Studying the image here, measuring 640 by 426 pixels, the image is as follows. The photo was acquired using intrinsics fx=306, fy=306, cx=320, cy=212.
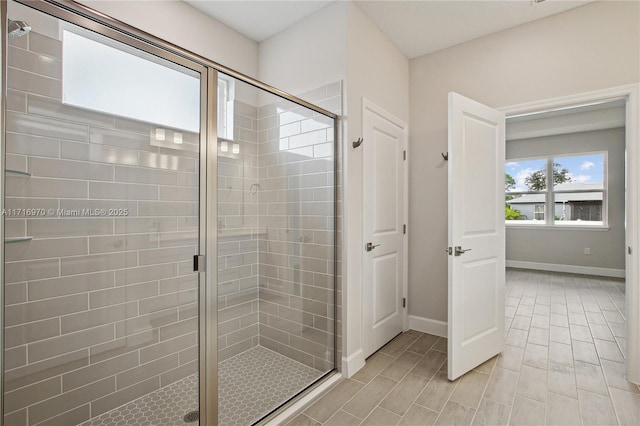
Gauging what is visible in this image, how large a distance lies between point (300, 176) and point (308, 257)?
62cm

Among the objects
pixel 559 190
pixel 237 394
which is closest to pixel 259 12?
pixel 237 394

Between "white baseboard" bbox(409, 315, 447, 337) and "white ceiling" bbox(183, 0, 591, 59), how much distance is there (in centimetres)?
271

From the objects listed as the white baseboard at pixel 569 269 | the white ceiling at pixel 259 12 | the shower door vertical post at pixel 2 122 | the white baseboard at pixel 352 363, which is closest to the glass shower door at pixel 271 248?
the white baseboard at pixel 352 363

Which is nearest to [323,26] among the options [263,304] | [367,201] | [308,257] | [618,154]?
[367,201]

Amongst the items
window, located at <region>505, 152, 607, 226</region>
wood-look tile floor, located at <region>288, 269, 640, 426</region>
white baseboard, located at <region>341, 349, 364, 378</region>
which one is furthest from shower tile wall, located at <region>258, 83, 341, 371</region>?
window, located at <region>505, 152, 607, 226</region>

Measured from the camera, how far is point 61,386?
4.78 feet

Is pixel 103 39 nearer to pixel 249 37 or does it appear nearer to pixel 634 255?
pixel 249 37

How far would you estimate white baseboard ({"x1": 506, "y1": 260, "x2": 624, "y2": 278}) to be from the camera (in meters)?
5.47

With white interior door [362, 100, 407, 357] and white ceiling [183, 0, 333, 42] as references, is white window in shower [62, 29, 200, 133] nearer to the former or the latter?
white ceiling [183, 0, 333, 42]

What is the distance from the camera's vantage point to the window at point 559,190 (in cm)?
579

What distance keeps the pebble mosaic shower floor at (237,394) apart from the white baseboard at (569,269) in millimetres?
5907

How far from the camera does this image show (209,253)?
1.58 meters

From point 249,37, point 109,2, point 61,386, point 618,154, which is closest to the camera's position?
point 61,386

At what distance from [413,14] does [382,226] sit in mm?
1780
